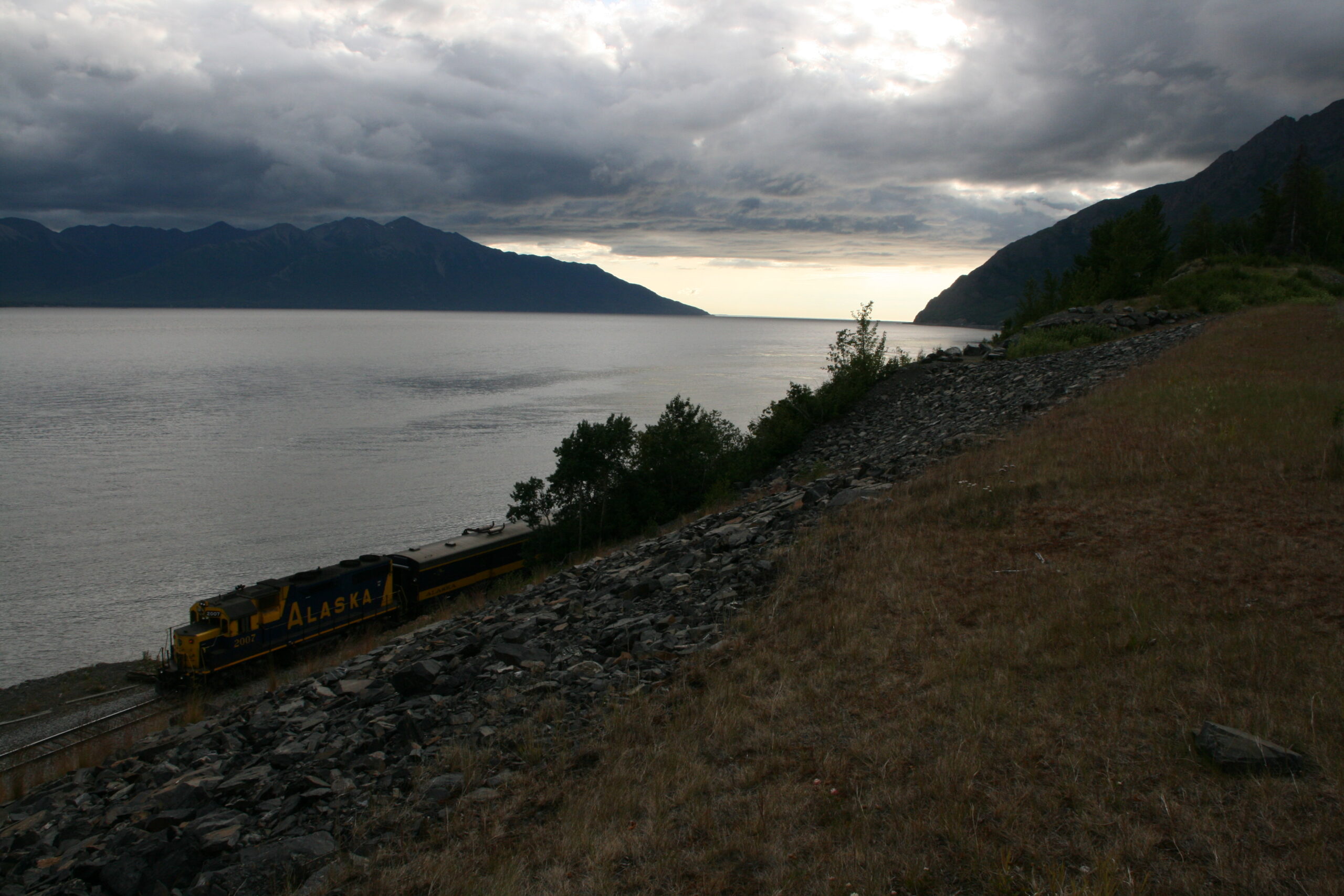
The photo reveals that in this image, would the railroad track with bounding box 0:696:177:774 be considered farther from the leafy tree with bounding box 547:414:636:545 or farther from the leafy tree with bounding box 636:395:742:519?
the leafy tree with bounding box 636:395:742:519

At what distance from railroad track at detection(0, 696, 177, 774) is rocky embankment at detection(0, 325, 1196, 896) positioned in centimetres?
1100

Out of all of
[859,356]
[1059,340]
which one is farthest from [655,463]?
[1059,340]

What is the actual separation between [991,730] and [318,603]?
28.9 metres

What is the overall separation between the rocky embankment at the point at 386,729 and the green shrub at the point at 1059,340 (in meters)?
26.4

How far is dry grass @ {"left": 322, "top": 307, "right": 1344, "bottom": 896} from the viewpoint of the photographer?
564 cm

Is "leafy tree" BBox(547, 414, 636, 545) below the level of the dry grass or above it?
below

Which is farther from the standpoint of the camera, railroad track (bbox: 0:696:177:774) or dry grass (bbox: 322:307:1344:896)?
railroad track (bbox: 0:696:177:774)

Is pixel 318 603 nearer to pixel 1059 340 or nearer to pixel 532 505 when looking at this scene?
pixel 532 505

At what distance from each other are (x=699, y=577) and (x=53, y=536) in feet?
172

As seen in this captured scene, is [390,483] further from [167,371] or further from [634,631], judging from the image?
[167,371]

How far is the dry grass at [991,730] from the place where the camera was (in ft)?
18.5

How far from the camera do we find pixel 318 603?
29953 mm

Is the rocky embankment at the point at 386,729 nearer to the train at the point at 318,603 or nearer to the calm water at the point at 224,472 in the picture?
the train at the point at 318,603


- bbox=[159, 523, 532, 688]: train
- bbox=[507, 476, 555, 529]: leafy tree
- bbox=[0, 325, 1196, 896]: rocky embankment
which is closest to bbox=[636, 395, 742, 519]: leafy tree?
bbox=[507, 476, 555, 529]: leafy tree
